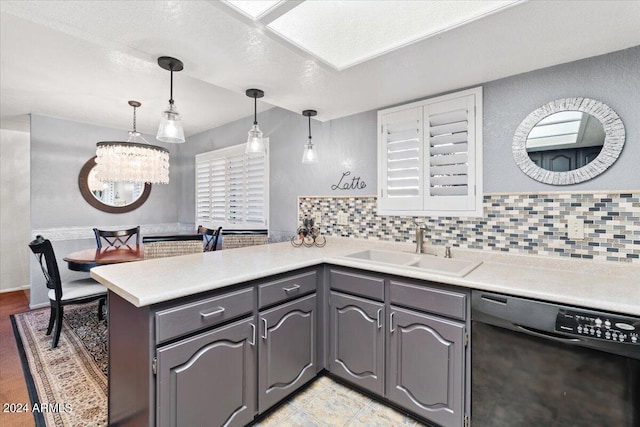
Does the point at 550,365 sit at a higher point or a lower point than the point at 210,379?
higher

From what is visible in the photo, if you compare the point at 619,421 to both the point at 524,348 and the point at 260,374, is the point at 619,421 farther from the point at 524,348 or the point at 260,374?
the point at 260,374

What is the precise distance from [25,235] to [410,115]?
18.7 feet

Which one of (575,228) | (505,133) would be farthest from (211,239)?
(575,228)

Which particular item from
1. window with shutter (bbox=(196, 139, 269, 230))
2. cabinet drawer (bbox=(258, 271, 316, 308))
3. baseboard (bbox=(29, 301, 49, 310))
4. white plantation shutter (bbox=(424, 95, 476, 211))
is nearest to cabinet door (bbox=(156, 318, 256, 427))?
cabinet drawer (bbox=(258, 271, 316, 308))

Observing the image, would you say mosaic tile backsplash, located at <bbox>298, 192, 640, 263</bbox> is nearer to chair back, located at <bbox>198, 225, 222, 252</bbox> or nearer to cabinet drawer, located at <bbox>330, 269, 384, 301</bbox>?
cabinet drawer, located at <bbox>330, 269, 384, 301</bbox>

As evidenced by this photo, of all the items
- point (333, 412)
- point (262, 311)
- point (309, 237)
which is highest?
point (309, 237)

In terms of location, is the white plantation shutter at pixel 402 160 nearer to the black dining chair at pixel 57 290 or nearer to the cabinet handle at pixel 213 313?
the cabinet handle at pixel 213 313

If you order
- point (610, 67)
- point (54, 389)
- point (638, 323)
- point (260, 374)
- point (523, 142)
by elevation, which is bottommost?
point (54, 389)

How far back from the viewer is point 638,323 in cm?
104

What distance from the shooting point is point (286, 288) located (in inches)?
67.5

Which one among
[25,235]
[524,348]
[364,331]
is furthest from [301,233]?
[25,235]

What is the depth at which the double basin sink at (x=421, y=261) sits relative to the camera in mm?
1817

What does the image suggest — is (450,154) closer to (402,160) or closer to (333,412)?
(402,160)

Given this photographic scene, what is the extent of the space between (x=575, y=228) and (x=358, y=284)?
1237mm
